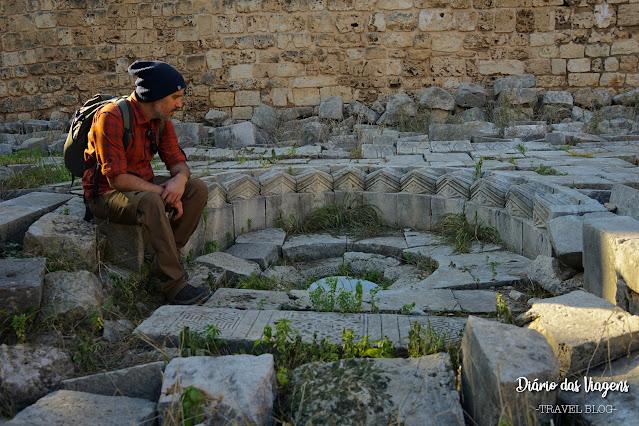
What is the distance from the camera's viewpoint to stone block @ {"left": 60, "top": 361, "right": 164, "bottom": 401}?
3.07m

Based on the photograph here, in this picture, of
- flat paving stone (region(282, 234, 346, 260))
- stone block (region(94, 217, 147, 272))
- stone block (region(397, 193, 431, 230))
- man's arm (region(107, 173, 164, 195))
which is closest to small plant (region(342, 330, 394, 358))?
man's arm (region(107, 173, 164, 195))

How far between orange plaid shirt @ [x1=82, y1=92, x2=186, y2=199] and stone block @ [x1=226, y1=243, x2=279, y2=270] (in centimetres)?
131

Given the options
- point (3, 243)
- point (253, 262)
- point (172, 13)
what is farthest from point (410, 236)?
point (172, 13)

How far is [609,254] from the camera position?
3.62m

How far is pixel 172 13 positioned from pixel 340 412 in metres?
10.6

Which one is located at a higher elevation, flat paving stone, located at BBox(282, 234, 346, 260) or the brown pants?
the brown pants

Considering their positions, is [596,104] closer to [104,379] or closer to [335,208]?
[335,208]

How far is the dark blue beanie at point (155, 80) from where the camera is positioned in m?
4.30

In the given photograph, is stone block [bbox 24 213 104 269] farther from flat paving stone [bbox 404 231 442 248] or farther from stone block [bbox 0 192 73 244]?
flat paving stone [bbox 404 231 442 248]

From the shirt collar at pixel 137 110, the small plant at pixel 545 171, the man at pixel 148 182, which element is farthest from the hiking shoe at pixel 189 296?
the small plant at pixel 545 171

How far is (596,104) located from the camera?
11070 millimetres

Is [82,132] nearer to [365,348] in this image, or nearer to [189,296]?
[189,296]

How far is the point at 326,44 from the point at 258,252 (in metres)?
6.65

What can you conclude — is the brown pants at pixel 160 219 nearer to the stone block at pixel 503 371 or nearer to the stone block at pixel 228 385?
the stone block at pixel 228 385
